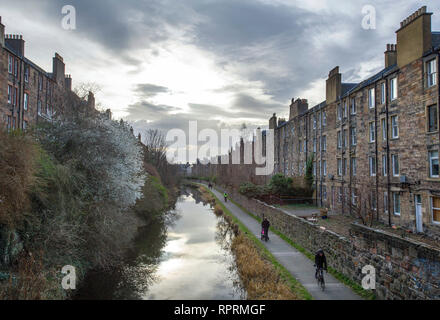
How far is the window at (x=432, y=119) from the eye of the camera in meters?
16.8

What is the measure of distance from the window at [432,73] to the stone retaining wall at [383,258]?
903cm

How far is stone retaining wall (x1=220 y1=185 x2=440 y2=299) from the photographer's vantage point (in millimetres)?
7883

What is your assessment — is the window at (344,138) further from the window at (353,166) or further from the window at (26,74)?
the window at (26,74)

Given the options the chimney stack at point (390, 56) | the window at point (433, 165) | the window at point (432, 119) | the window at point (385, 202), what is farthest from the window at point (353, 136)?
the window at point (433, 165)

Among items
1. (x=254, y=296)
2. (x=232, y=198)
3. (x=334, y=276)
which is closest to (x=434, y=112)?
(x=334, y=276)

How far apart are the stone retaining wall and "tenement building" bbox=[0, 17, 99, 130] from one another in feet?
56.0

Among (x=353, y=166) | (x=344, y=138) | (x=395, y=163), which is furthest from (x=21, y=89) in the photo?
(x=395, y=163)

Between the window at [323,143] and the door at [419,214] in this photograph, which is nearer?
the door at [419,214]

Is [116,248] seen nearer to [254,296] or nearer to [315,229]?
[254,296]

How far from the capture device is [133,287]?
44.8 feet

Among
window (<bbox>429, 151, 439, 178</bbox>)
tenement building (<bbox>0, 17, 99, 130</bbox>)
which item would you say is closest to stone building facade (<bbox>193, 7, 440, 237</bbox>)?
window (<bbox>429, 151, 439, 178</bbox>)

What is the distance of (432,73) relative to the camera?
16.9 metres

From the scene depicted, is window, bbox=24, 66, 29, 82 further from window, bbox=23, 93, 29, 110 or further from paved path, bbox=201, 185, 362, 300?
Answer: paved path, bbox=201, 185, 362, 300
